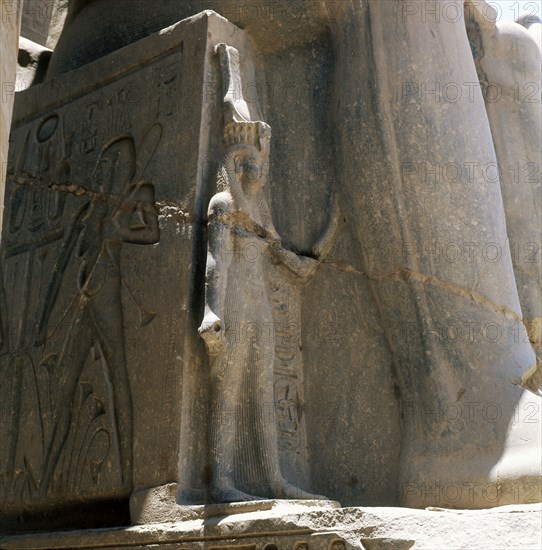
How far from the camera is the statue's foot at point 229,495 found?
4023 mm

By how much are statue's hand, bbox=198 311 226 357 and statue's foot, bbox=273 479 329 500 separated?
54cm

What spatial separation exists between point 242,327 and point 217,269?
0.24 m

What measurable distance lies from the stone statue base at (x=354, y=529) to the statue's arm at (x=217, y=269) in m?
0.65

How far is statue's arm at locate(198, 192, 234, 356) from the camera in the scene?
4.17 metres

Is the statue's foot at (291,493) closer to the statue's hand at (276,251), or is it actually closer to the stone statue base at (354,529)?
the stone statue base at (354,529)

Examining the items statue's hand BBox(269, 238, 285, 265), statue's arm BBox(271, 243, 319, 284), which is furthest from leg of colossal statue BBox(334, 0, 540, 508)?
statue's hand BBox(269, 238, 285, 265)

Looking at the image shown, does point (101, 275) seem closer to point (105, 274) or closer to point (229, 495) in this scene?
point (105, 274)

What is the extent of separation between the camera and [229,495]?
404 centimetres

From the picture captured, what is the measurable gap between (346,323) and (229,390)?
0.62m

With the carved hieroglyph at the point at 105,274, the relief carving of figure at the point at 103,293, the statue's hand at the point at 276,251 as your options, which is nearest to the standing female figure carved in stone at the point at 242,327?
the statue's hand at the point at 276,251

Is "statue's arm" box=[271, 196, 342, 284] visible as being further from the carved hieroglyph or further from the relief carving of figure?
the relief carving of figure

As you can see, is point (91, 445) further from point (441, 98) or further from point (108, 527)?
point (441, 98)

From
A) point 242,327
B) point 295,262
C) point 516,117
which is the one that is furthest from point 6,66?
point 516,117

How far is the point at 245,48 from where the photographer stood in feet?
16.0
